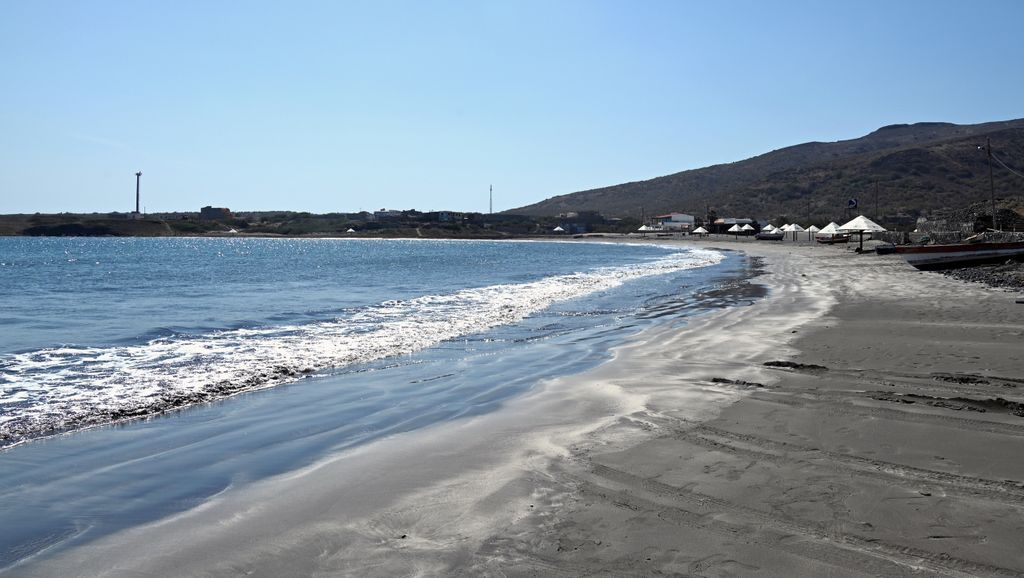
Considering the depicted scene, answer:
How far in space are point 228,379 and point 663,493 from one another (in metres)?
6.83

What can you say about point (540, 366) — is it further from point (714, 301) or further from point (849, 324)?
point (714, 301)

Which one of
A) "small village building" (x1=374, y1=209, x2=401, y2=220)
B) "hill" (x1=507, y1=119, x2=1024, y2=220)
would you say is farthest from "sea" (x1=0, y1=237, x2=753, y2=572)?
"small village building" (x1=374, y1=209, x2=401, y2=220)

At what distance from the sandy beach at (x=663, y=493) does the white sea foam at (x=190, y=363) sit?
356 centimetres

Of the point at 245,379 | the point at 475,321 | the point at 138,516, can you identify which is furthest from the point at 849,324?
the point at 138,516

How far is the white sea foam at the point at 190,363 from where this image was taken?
26.6 ft

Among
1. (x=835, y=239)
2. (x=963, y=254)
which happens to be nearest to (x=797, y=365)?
(x=963, y=254)

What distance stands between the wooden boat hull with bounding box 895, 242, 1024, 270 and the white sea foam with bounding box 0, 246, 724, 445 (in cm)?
2112

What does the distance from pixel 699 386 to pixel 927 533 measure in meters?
4.66

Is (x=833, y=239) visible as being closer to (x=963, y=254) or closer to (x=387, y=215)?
(x=963, y=254)

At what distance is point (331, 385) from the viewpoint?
9477 millimetres

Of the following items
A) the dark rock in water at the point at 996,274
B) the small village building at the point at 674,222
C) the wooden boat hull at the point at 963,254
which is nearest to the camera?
the dark rock in water at the point at 996,274

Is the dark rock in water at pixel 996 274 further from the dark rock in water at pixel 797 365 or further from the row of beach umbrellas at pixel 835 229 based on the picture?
the row of beach umbrellas at pixel 835 229

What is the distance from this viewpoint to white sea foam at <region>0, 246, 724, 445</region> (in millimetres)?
8094

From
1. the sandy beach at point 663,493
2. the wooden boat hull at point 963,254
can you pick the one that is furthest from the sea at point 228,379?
the wooden boat hull at point 963,254
